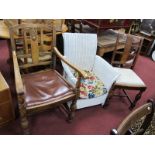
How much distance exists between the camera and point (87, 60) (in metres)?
2.06

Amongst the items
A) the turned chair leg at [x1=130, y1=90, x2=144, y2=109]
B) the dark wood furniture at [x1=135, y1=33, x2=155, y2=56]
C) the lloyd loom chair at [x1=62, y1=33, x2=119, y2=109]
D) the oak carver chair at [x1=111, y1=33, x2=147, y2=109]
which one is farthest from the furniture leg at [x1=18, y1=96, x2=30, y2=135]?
the dark wood furniture at [x1=135, y1=33, x2=155, y2=56]

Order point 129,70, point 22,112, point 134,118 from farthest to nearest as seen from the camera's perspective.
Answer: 1. point 129,70
2. point 22,112
3. point 134,118

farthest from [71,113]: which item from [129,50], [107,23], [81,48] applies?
[107,23]

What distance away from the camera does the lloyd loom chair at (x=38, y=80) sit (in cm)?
140

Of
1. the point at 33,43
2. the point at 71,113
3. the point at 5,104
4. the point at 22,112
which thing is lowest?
the point at 71,113

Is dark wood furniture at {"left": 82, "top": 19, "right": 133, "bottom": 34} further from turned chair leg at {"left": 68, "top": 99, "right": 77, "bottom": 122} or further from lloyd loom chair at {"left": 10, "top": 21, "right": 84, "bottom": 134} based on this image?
turned chair leg at {"left": 68, "top": 99, "right": 77, "bottom": 122}

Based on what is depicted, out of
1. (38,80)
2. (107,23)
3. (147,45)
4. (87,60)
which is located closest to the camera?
(38,80)

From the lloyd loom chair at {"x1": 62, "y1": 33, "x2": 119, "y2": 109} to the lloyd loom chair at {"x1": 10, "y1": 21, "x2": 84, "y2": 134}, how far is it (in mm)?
169

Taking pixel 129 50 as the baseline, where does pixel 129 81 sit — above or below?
below

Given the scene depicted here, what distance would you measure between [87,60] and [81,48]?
0.18m

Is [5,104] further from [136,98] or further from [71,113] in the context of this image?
[136,98]

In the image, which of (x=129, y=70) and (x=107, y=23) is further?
(x=107, y=23)

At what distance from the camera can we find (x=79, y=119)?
1.91m

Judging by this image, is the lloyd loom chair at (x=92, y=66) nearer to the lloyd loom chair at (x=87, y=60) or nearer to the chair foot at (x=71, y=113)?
the lloyd loom chair at (x=87, y=60)
